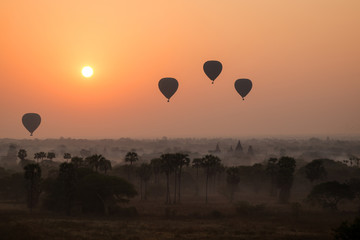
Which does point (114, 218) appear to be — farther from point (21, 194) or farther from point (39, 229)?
point (21, 194)

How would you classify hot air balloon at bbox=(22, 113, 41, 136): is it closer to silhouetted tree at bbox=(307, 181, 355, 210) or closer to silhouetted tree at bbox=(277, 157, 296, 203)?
silhouetted tree at bbox=(277, 157, 296, 203)

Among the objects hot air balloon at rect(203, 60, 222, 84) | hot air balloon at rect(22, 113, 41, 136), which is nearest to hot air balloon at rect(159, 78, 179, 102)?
hot air balloon at rect(203, 60, 222, 84)

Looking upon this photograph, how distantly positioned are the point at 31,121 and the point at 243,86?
344 ft

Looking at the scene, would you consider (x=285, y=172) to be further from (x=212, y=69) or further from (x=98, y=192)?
(x=212, y=69)

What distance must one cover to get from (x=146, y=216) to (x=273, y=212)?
24162 mm

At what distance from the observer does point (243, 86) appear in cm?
13250

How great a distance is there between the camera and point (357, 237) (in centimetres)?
3139

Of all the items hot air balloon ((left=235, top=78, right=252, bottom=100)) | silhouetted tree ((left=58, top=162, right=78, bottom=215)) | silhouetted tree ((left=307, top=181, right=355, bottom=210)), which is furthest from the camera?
hot air balloon ((left=235, top=78, right=252, bottom=100))

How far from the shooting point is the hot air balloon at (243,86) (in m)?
131

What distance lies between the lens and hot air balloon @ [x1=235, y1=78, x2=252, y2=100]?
430 ft

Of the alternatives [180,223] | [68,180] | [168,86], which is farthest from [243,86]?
[180,223]

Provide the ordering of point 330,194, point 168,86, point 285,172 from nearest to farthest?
1. point 330,194
2. point 285,172
3. point 168,86

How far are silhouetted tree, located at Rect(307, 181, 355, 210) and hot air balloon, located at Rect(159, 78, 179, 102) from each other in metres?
60.3

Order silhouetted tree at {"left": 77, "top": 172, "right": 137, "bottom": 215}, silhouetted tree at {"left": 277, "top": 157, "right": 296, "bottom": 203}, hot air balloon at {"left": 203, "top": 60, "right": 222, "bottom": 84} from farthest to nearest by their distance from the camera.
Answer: hot air balloon at {"left": 203, "top": 60, "right": 222, "bottom": 84}
silhouetted tree at {"left": 277, "top": 157, "right": 296, "bottom": 203}
silhouetted tree at {"left": 77, "top": 172, "right": 137, "bottom": 215}
